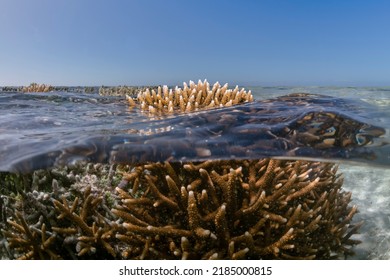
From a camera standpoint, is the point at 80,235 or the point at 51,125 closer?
the point at 80,235

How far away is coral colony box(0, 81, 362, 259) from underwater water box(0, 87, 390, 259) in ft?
1.27

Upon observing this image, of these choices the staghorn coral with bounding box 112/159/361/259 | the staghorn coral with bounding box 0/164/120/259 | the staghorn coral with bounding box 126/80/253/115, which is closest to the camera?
the staghorn coral with bounding box 112/159/361/259

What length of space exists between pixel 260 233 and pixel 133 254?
1.54 m

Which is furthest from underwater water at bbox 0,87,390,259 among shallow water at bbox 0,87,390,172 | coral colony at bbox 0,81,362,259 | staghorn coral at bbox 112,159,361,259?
staghorn coral at bbox 112,159,361,259

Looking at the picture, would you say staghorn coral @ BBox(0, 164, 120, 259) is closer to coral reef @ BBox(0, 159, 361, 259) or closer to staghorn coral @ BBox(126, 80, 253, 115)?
coral reef @ BBox(0, 159, 361, 259)

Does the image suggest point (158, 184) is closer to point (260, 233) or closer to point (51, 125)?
point (260, 233)

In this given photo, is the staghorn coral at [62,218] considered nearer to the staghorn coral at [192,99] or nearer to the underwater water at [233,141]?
the underwater water at [233,141]

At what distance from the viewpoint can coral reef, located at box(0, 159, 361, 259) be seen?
3.56 metres

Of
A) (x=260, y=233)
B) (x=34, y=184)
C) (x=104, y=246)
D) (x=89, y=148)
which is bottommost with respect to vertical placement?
(x=104, y=246)

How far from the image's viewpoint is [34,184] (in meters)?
4.56

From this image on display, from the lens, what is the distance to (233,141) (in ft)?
17.0

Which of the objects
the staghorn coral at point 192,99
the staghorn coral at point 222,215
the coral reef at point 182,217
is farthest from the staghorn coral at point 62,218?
the staghorn coral at point 192,99

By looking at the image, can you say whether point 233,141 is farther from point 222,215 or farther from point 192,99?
point 192,99
